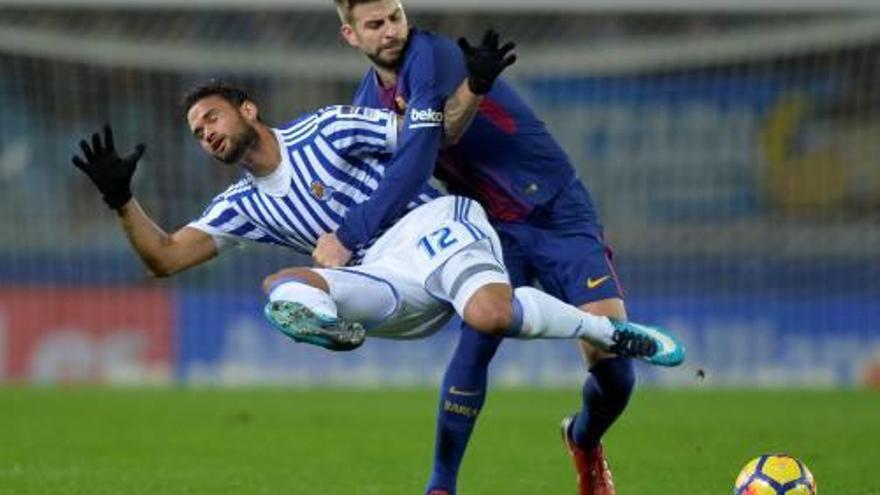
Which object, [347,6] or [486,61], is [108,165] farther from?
[486,61]

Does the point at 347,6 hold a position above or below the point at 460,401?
above

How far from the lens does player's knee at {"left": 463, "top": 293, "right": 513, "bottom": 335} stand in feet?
22.1

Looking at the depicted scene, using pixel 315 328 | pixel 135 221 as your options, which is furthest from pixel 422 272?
pixel 135 221

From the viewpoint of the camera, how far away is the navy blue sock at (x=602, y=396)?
7.75 metres

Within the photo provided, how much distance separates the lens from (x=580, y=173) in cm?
1777

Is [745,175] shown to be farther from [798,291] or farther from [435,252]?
[435,252]

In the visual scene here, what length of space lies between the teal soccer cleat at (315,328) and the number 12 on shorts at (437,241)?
2.17 ft

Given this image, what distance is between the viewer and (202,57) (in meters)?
17.6

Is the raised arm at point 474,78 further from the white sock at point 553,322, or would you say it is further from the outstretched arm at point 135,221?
the outstretched arm at point 135,221

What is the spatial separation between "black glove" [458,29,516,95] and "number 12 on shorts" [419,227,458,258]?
0.59 m

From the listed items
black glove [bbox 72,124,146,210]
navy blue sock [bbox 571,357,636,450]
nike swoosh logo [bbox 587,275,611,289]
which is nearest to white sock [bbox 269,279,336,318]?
black glove [bbox 72,124,146,210]

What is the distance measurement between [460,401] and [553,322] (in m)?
0.58

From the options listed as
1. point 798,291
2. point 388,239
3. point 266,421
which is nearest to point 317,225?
point 388,239

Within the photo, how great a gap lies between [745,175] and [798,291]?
1588mm
